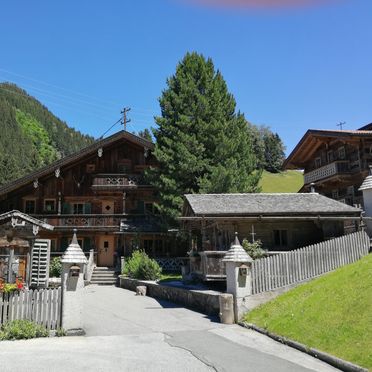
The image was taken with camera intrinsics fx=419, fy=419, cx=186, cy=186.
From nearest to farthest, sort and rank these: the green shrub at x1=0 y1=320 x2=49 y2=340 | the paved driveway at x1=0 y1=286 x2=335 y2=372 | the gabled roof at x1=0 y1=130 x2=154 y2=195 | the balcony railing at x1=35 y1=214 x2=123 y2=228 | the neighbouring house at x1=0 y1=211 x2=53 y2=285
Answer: the paved driveway at x1=0 y1=286 x2=335 y2=372
the green shrub at x1=0 y1=320 x2=49 y2=340
the neighbouring house at x1=0 y1=211 x2=53 y2=285
the balcony railing at x1=35 y1=214 x2=123 y2=228
the gabled roof at x1=0 y1=130 x2=154 y2=195

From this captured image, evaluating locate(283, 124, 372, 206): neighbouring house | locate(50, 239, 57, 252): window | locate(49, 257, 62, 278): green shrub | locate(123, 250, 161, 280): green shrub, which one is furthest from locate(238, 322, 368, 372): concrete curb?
locate(50, 239, 57, 252): window

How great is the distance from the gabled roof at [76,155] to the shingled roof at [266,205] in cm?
1614

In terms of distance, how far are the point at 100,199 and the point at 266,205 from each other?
20.7m

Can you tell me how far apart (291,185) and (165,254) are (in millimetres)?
52085

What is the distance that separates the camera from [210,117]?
35125 millimetres

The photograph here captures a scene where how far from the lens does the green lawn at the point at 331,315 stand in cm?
939

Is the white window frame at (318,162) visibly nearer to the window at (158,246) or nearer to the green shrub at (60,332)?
the window at (158,246)

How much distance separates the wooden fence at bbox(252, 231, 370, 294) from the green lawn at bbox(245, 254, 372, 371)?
67cm

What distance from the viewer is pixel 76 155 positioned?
3778cm

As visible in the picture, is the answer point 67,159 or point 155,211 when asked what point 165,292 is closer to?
point 155,211

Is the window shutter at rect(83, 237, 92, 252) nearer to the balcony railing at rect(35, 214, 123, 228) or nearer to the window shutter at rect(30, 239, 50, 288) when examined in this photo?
the balcony railing at rect(35, 214, 123, 228)

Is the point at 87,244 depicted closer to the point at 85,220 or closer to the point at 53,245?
the point at 85,220

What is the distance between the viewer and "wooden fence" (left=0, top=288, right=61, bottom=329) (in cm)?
1185

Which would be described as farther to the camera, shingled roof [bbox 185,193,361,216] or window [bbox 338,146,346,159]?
window [bbox 338,146,346,159]
